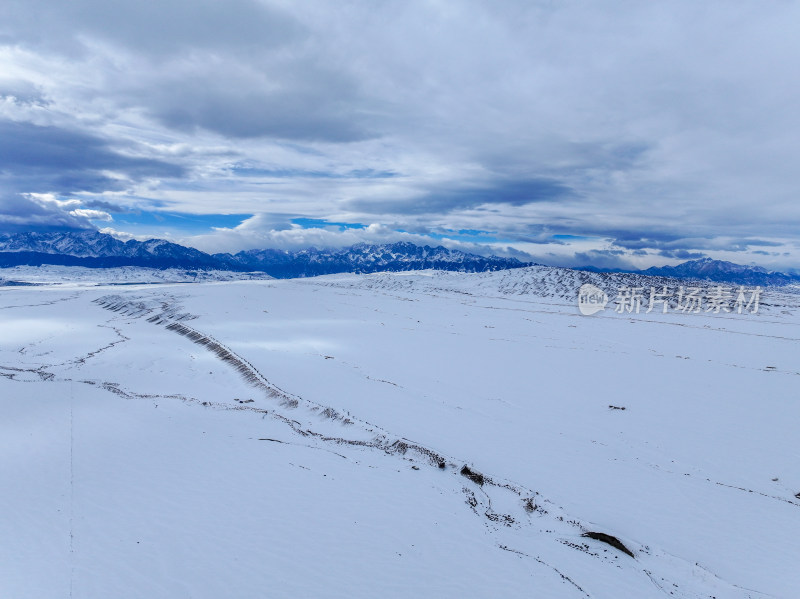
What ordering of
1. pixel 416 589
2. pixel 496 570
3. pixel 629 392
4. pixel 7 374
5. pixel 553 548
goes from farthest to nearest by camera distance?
pixel 7 374
pixel 629 392
pixel 553 548
pixel 496 570
pixel 416 589

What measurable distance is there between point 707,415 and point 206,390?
110 ft

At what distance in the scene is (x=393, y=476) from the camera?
635 inches

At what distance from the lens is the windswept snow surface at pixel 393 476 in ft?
34.9

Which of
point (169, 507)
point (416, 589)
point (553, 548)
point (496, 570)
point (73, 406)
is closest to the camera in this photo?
point (416, 589)

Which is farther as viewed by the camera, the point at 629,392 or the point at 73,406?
the point at 629,392

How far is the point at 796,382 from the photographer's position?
32.3 m

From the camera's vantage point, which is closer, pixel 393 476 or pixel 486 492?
pixel 486 492

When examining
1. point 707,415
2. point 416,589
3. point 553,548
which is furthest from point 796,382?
point 416,589

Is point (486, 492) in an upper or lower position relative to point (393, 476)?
lower

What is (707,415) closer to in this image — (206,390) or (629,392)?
(629,392)

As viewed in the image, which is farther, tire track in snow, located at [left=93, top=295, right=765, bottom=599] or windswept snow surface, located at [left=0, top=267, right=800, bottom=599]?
tire track in snow, located at [left=93, top=295, right=765, bottom=599]

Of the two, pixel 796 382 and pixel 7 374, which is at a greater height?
pixel 796 382

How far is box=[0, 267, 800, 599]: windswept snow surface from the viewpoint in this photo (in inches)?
418

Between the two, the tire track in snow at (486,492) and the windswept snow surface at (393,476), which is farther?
the tire track in snow at (486,492)
